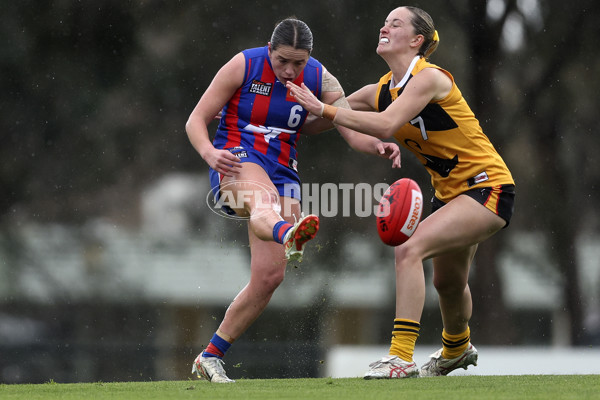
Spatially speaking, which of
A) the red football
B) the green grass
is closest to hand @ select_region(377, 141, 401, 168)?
the red football

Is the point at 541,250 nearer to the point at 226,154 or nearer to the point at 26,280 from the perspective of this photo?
the point at 26,280

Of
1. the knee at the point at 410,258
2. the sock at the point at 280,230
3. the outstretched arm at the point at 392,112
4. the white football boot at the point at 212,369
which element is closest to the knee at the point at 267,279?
the white football boot at the point at 212,369

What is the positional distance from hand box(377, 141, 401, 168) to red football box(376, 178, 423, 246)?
0.70ft

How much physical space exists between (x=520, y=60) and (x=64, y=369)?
17.7 ft

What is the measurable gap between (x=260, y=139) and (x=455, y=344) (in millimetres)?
1432

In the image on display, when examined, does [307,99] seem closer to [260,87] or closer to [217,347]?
[260,87]

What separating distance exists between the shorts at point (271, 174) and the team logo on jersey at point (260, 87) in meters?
0.27

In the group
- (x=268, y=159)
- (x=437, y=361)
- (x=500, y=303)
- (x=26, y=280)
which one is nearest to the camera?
(x=268, y=159)

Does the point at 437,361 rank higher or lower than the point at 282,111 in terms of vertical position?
lower

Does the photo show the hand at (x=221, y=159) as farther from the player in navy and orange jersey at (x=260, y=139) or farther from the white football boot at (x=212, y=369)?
the white football boot at (x=212, y=369)

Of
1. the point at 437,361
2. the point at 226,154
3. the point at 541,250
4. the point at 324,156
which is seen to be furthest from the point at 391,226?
the point at 541,250

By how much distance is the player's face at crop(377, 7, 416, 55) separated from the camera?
4195 millimetres

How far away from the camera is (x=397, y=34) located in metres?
4.20

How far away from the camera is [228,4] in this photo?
9258 mm
